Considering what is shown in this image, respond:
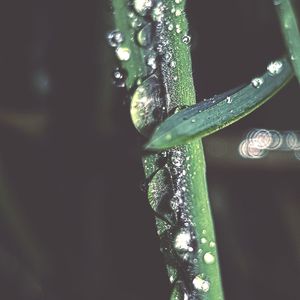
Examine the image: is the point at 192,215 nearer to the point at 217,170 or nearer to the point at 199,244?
the point at 199,244

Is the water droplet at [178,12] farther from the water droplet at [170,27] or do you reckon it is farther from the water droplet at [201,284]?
the water droplet at [201,284]

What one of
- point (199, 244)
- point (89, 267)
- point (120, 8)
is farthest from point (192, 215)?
point (89, 267)

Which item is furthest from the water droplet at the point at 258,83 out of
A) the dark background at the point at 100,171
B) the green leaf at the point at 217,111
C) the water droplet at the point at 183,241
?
the dark background at the point at 100,171

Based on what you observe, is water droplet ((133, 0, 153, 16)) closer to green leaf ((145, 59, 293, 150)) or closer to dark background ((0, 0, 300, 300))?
green leaf ((145, 59, 293, 150))

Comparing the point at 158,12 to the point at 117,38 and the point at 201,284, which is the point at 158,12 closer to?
the point at 117,38

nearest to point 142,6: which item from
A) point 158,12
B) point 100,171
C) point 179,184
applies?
point 158,12

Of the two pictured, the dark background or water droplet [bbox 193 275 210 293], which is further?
the dark background

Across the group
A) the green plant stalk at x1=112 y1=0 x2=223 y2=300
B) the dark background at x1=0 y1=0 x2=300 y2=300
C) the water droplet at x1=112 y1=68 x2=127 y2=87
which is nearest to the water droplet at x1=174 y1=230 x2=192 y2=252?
the green plant stalk at x1=112 y1=0 x2=223 y2=300
